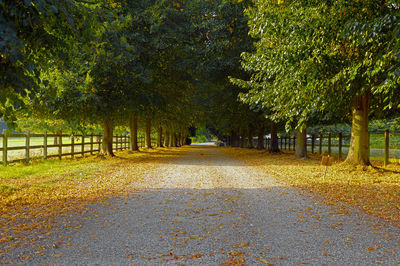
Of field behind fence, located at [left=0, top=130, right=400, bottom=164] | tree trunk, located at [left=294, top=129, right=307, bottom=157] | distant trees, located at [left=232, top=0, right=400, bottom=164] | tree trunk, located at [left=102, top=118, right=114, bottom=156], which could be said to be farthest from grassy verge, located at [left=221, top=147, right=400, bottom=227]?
tree trunk, located at [left=102, top=118, right=114, bottom=156]

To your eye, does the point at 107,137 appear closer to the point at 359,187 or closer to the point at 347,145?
the point at 347,145

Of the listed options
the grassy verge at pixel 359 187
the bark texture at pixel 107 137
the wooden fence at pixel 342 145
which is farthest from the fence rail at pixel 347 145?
the bark texture at pixel 107 137

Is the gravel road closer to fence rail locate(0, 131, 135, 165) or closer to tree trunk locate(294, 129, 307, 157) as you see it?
fence rail locate(0, 131, 135, 165)

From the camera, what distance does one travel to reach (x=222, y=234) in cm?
442

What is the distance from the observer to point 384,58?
6309mm

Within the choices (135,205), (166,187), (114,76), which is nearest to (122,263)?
(135,205)

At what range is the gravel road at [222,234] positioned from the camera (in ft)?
11.8

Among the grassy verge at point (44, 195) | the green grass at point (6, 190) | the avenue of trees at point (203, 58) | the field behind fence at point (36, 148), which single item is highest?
the avenue of trees at point (203, 58)

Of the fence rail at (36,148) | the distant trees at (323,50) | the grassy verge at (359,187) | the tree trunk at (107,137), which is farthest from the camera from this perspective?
the tree trunk at (107,137)

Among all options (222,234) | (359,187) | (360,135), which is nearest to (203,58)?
(360,135)

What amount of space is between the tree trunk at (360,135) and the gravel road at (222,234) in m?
6.14

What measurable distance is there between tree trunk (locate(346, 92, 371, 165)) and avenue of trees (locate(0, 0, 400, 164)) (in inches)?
1.6

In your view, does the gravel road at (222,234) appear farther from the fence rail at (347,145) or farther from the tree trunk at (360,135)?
the fence rail at (347,145)

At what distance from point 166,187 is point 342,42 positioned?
6.61m
